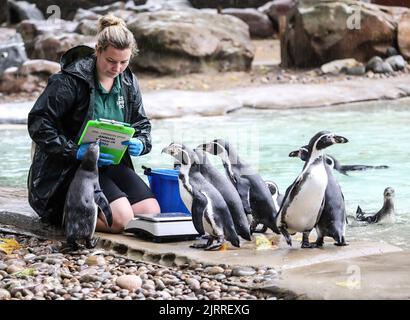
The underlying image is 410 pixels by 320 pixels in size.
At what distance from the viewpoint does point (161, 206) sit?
502 cm

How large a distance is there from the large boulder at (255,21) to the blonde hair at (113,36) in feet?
44.9

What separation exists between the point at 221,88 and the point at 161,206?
24.4 feet

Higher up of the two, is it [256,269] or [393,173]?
[256,269]

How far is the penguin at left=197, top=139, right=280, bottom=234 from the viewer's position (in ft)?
15.3

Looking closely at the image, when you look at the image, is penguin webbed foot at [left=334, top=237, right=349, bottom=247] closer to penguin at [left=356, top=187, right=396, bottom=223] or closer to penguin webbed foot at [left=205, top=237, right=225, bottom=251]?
penguin webbed foot at [left=205, top=237, right=225, bottom=251]

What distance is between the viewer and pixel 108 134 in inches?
177

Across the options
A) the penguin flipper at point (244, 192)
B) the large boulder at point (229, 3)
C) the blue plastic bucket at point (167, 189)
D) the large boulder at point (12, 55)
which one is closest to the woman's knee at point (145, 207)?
the blue plastic bucket at point (167, 189)

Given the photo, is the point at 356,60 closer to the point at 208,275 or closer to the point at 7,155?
the point at 7,155

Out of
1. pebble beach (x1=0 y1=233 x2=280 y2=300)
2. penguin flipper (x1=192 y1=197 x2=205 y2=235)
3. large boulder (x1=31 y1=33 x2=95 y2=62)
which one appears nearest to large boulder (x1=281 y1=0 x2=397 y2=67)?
large boulder (x1=31 y1=33 x2=95 y2=62)

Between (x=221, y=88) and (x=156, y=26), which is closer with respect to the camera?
(x=221, y=88)

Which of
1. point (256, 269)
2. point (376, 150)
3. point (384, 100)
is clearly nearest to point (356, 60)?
point (384, 100)

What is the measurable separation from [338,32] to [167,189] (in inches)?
372

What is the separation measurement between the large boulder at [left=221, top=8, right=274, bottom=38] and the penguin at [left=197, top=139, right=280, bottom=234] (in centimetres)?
1365

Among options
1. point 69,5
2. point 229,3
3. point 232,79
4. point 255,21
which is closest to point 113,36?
point 232,79
